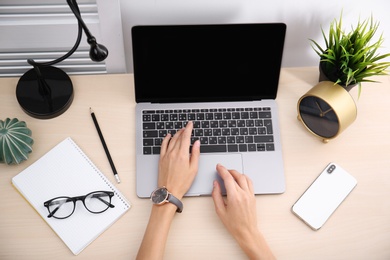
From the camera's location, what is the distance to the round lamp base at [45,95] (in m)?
1.14

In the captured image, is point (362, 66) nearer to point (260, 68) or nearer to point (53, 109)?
point (260, 68)

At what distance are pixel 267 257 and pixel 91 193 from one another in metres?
0.46

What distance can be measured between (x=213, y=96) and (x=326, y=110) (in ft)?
0.98

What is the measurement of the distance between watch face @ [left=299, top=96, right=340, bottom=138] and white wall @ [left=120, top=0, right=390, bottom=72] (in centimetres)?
23

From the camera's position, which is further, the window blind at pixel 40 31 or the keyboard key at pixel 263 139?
the keyboard key at pixel 263 139

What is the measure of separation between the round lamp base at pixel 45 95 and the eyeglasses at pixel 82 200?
0.79ft

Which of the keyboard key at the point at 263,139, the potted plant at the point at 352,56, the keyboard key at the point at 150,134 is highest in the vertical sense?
the potted plant at the point at 352,56

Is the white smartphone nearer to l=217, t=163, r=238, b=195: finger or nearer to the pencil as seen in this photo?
l=217, t=163, r=238, b=195: finger

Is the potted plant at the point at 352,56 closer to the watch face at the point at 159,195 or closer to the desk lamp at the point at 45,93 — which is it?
the watch face at the point at 159,195

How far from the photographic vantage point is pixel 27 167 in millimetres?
1110

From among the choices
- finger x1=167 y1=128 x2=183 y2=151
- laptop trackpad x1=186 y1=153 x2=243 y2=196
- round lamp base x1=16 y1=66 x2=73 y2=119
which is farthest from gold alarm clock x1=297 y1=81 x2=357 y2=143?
round lamp base x1=16 y1=66 x2=73 y2=119

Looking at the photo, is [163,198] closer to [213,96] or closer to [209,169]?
[209,169]

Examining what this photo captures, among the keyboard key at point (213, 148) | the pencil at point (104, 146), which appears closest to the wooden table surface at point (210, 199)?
the pencil at point (104, 146)

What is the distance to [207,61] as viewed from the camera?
3.67 feet
